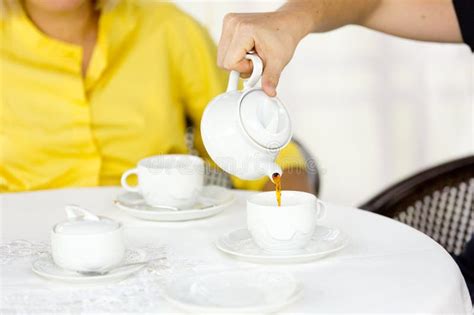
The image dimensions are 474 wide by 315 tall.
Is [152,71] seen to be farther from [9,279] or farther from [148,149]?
[9,279]

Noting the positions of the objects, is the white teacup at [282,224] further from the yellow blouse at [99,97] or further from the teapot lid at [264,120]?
the yellow blouse at [99,97]

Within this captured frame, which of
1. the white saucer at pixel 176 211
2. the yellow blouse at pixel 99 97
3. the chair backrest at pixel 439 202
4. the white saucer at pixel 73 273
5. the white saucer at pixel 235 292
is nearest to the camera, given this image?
the white saucer at pixel 235 292

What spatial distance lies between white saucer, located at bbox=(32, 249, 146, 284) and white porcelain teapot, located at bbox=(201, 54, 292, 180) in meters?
0.18

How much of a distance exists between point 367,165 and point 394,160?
108 millimetres

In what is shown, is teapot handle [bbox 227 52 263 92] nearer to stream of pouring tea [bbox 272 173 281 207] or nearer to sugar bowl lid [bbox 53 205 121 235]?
stream of pouring tea [bbox 272 173 281 207]

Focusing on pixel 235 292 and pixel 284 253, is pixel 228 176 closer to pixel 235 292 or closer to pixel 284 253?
pixel 284 253

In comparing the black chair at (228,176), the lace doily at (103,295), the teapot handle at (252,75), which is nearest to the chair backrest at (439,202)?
the black chair at (228,176)

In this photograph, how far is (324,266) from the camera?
1.04m

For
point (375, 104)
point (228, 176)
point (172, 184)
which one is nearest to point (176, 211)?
point (172, 184)

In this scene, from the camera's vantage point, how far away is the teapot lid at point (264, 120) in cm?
107

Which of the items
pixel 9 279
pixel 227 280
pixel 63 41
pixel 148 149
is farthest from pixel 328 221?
pixel 63 41

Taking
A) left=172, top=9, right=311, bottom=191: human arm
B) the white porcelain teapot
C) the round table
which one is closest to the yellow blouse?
left=172, top=9, right=311, bottom=191: human arm

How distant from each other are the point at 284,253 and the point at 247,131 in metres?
0.17

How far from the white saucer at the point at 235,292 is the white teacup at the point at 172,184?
325mm
